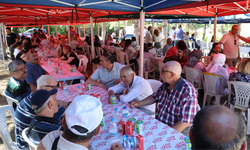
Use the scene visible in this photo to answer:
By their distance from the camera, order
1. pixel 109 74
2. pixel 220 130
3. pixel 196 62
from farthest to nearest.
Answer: pixel 196 62 < pixel 109 74 < pixel 220 130

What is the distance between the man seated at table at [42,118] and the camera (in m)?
1.68

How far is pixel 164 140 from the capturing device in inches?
70.6

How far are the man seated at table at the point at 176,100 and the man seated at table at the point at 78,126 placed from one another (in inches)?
47.6

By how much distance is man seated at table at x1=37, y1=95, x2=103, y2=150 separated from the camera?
1.26m

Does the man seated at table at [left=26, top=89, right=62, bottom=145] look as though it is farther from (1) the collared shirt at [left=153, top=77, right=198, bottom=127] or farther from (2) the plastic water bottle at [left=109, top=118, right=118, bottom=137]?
(1) the collared shirt at [left=153, top=77, right=198, bottom=127]

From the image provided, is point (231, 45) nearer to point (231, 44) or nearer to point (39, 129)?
point (231, 44)

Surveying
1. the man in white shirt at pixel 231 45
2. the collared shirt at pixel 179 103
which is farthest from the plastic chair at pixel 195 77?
the man in white shirt at pixel 231 45

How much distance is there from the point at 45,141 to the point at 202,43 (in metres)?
13.6

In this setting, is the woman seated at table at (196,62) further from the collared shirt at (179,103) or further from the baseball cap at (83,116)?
the baseball cap at (83,116)

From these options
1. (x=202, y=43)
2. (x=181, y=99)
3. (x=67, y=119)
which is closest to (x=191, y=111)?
(x=181, y=99)

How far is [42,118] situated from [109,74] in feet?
7.42

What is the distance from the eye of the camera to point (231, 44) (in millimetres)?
6125

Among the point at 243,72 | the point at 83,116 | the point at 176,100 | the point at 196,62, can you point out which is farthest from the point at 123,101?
the point at 196,62

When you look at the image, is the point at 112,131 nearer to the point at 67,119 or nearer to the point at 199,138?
the point at 67,119
